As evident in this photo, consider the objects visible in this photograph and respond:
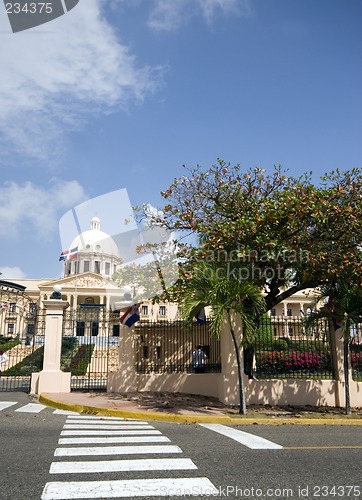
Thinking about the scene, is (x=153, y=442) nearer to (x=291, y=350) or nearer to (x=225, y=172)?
(x=291, y=350)

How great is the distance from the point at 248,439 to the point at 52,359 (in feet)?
33.4

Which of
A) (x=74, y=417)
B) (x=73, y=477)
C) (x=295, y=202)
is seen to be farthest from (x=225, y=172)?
(x=73, y=477)

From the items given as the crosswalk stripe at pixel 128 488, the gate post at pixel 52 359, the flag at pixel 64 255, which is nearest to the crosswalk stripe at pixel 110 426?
the crosswalk stripe at pixel 128 488

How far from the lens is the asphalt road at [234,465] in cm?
468

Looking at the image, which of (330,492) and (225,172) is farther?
(225,172)

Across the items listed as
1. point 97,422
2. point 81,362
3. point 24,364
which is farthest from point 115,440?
point 24,364

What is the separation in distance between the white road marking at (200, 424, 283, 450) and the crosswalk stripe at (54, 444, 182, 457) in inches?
47.9

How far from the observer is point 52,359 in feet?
53.6

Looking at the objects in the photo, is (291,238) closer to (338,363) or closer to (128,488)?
(338,363)

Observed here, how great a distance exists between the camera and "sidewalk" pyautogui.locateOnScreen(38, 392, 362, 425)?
11.3 metres

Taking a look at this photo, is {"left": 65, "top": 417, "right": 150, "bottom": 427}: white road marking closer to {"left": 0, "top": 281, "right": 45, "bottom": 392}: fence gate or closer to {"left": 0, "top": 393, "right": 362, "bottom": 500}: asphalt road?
{"left": 0, "top": 393, "right": 362, "bottom": 500}: asphalt road

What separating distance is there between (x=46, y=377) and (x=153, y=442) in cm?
978

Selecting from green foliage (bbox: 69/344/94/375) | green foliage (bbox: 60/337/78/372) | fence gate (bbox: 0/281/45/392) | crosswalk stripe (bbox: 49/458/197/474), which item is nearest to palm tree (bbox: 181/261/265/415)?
crosswalk stripe (bbox: 49/458/197/474)

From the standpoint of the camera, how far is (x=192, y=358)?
16.2 meters
